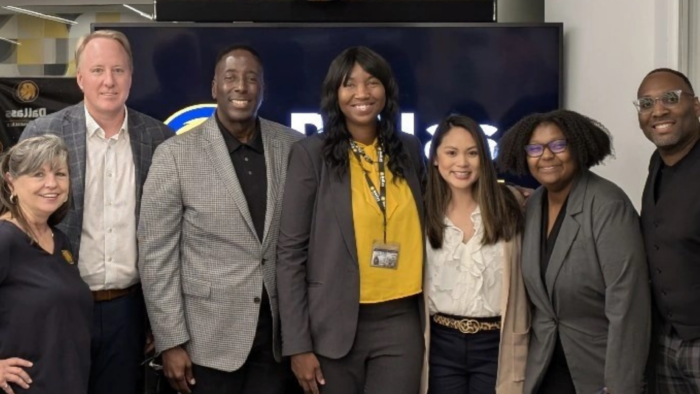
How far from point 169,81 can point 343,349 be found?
2.07 m

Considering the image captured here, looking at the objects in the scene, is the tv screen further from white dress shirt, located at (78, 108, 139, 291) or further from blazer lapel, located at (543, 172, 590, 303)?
blazer lapel, located at (543, 172, 590, 303)

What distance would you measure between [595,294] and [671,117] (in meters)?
0.62

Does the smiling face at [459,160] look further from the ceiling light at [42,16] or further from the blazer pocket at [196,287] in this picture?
the ceiling light at [42,16]

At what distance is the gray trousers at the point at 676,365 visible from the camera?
2727mm

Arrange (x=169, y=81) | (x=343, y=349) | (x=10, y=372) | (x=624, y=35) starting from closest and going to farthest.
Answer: (x=10, y=372)
(x=343, y=349)
(x=624, y=35)
(x=169, y=81)

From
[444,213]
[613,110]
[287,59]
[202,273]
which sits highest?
[287,59]

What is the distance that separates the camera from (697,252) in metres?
2.70

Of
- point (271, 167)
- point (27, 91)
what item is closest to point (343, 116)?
point (271, 167)

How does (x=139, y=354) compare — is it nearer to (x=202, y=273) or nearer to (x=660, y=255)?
(x=202, y=273)

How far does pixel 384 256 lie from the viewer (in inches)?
117

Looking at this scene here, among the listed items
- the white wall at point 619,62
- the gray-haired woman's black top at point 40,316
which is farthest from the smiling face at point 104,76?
the white wall at point 619,62

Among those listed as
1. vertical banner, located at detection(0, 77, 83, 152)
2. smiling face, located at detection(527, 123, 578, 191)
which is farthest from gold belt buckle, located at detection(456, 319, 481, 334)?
vertical banner, located at detection(0, 77, 83, 152)

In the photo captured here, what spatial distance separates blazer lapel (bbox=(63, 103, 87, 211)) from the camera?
309 cm

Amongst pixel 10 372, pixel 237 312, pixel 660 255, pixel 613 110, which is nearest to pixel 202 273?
pixel 237 312
